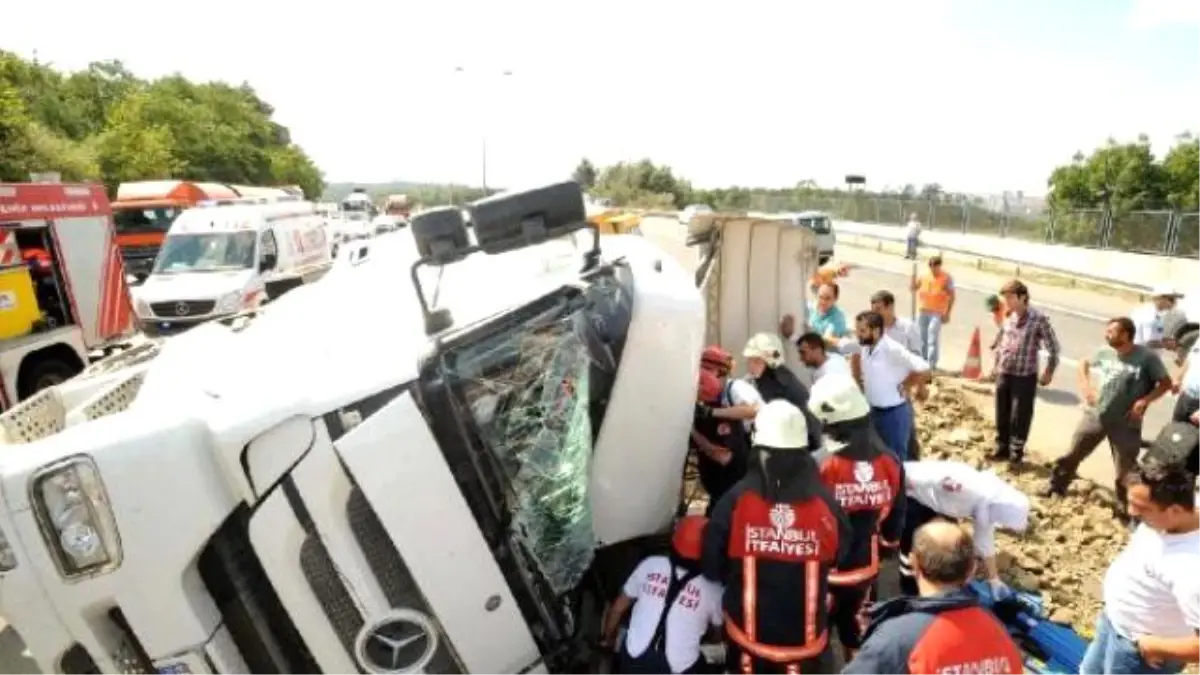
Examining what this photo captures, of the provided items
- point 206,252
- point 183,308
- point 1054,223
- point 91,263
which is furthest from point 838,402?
point 1054,223

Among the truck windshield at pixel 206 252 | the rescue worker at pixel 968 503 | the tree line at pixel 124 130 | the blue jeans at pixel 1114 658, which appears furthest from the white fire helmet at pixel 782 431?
the tree line at pixel 124 130

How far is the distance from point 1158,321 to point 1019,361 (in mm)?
2070

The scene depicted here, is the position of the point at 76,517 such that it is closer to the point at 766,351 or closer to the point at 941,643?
the point at 941,643

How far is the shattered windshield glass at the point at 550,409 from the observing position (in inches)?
90.6

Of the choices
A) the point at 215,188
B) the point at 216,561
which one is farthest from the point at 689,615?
the point at 215,188

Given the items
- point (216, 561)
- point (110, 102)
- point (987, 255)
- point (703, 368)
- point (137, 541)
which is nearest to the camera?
point (137, 541)

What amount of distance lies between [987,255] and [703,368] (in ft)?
76.6

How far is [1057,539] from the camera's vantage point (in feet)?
15.3

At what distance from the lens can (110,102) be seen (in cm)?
4253

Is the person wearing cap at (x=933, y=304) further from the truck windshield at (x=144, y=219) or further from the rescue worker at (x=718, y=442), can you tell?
the truck windshield at (x=144, y=219)

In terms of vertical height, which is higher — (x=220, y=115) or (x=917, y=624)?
(x=220, y=115)

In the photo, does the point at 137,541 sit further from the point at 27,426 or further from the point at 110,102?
the point at 110,102

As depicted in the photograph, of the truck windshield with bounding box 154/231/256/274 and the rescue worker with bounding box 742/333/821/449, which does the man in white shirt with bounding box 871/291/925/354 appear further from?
the truck windshield with bounding box 154/231/256/274

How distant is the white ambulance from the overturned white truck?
928cm
